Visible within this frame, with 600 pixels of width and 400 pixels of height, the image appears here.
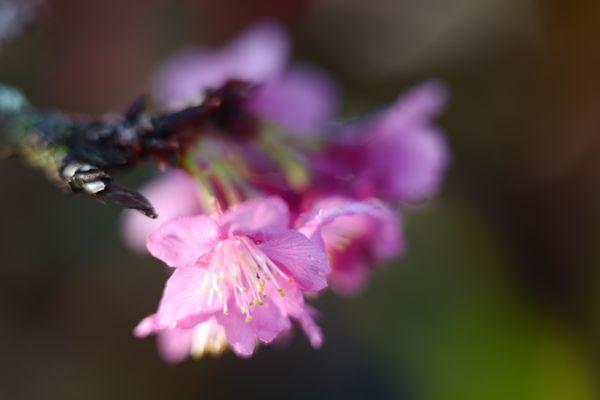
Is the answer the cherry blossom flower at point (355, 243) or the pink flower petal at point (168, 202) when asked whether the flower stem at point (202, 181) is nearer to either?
the cherry blossom flower at point (355, 243)

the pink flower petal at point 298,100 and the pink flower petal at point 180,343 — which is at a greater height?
the pink flower petal at point 298,100

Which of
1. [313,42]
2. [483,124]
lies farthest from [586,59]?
[313,42]

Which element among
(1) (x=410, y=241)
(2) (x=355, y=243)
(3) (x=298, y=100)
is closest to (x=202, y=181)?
(2) (x=355, y=243)

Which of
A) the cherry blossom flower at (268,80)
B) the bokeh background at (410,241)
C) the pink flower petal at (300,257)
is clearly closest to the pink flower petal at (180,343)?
the pink flower petal at (300,257)

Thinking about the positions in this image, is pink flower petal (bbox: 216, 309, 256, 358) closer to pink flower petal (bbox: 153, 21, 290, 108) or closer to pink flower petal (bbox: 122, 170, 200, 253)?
pink flower petal (bbox: 122, 170, 200, 253)

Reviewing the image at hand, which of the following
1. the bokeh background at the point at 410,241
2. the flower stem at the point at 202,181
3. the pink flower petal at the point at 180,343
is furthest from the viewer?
the bokeh background at the point at 410,241

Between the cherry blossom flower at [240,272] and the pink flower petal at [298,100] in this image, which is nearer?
the cherry blossom flower at [240,272]

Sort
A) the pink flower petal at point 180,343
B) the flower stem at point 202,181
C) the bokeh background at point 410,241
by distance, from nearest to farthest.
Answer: the flower stem at point 202,181 < the pink flower petal at point 180,343 < the bokeh background at point 410,241
